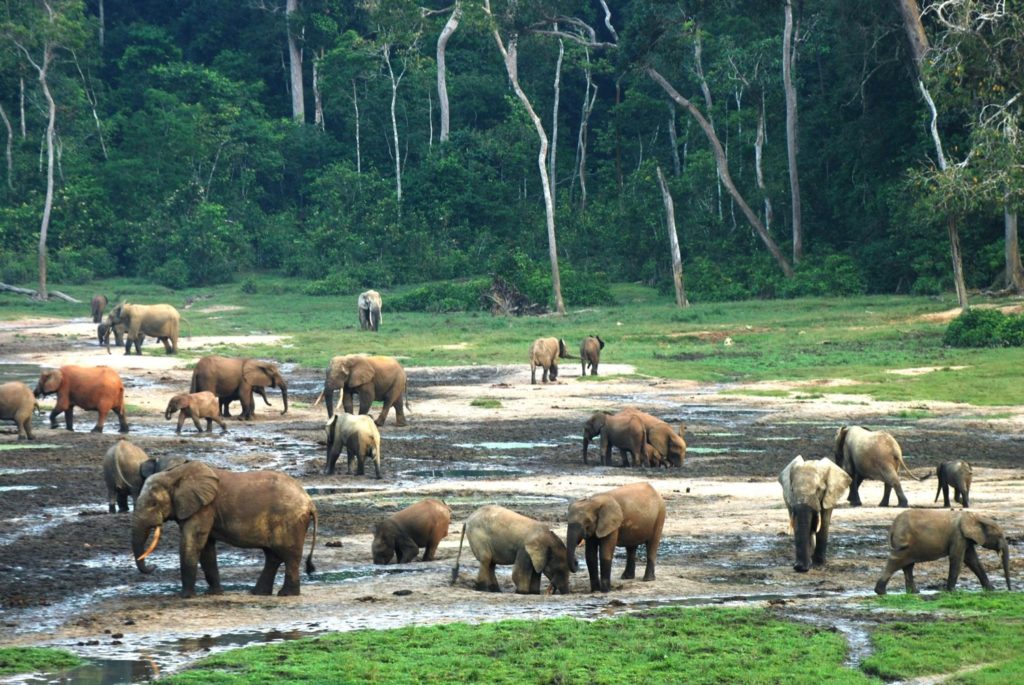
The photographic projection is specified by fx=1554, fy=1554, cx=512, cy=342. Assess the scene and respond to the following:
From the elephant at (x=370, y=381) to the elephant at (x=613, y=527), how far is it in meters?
13.2

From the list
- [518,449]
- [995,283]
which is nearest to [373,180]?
[995,283]

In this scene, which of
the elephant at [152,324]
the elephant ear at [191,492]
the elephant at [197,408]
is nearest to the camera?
the elephant ear at [191,492]

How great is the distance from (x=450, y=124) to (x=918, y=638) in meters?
65.3

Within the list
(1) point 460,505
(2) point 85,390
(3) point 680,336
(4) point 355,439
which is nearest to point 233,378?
(2) point 85,390

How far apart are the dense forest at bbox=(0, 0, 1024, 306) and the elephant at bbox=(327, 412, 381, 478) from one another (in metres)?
23.9

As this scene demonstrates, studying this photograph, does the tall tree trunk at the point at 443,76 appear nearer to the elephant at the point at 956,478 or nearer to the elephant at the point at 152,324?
the elephant at the point at 152,324

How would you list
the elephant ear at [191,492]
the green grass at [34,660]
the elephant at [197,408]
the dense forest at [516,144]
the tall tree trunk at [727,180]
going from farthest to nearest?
the tall tree trunk at [727,180]
the dense forest at [516,144]
the elephant at [197,408]
the elephant ear at [191,492]
the green grass at [34,660]

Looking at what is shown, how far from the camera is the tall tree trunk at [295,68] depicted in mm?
79375

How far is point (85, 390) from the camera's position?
2620 centimetres

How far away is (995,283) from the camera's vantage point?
47.3 m

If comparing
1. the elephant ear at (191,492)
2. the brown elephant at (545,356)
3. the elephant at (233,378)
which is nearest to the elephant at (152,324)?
the brown elephant at (545,356)

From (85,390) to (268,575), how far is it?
13152 mm

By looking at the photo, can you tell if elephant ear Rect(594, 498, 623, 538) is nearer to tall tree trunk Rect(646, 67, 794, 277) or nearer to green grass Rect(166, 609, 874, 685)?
green grass Rect(166, 609, 874, 685)

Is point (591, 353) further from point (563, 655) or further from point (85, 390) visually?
point (563, 655)
